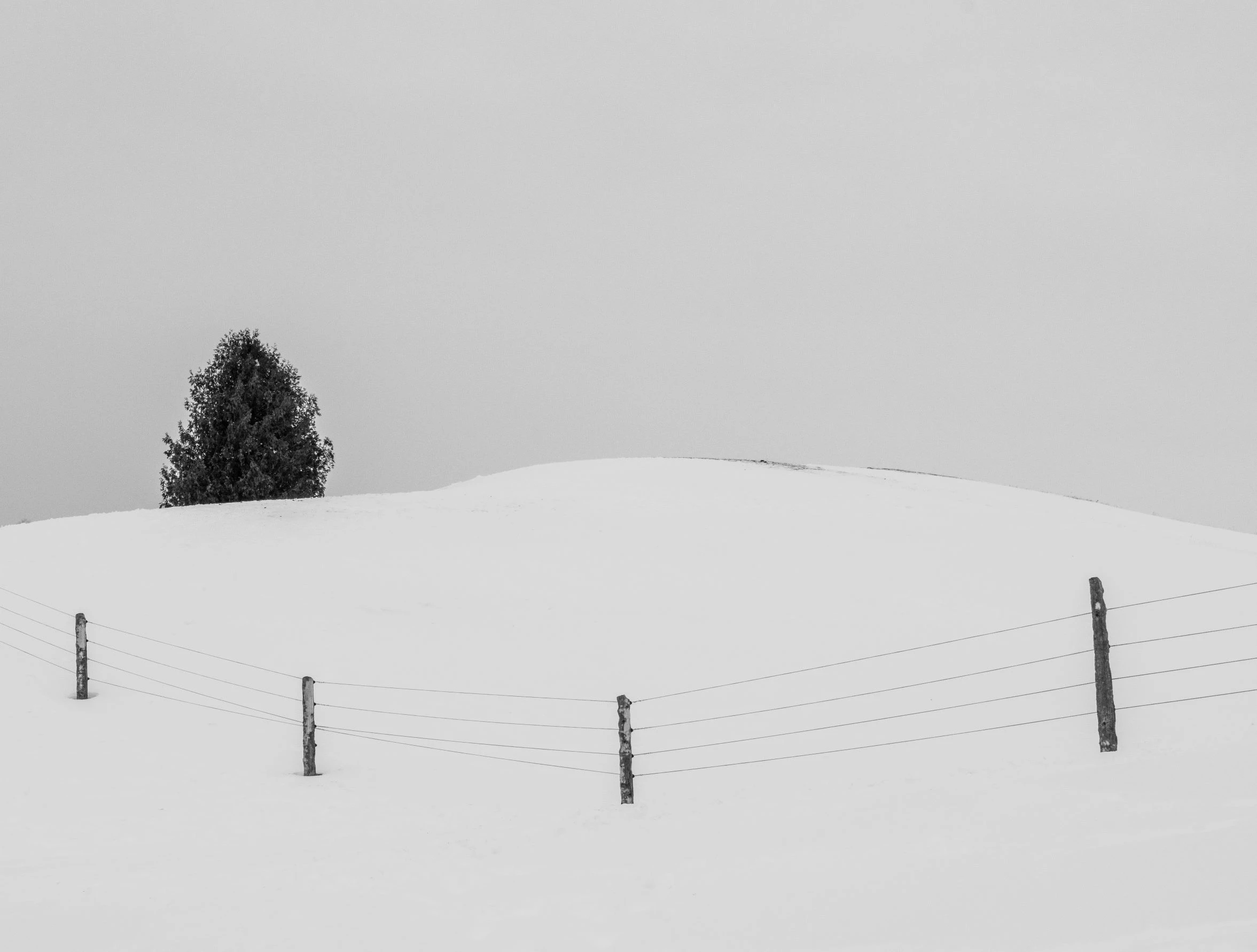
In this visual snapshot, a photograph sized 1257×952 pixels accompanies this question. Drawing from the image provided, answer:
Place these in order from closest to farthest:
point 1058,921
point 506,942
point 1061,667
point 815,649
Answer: point 1058,921 < point 506,942 < point 1061,667 < point 815,649

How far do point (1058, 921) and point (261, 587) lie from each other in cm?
2233

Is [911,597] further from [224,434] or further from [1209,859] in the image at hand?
[224,434]

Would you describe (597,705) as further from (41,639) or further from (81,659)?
(41,639)

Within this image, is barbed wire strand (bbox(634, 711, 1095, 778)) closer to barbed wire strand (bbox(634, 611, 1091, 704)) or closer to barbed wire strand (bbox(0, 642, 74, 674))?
barbed wire strand (bbox(634, 611, 1091, 704))

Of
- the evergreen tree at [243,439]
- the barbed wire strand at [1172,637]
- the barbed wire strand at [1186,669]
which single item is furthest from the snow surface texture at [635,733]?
the evergreen tree at [243,439]

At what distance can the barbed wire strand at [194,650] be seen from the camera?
22.1 meters

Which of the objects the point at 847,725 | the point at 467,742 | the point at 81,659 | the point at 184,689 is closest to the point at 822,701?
the point at 847,725

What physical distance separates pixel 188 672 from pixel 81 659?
7.04 feet

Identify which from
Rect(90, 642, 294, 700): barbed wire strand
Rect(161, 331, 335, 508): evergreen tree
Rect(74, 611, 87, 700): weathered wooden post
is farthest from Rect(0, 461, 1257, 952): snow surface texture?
Rect(161, 331, 335, 508): evergreen tree

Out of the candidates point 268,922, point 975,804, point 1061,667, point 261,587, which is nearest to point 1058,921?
point 975,804

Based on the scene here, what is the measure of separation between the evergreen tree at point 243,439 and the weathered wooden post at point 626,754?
97.9 feet

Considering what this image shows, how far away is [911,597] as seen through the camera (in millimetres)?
26922

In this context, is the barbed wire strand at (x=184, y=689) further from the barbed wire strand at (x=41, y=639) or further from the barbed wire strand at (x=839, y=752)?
the barbed wire strand at (x=839, y=752)

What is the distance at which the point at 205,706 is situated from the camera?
20.4 m
